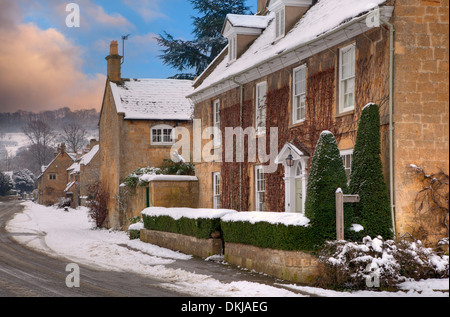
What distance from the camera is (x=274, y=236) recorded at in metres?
14.2

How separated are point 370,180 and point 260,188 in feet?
27.8

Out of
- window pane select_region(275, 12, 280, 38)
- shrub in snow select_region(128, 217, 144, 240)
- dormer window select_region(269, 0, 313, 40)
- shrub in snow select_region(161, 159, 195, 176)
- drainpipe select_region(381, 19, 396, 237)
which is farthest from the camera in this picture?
shrub in snow select_region(161, 159, 195, 176)

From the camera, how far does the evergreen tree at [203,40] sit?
4216 centimetres

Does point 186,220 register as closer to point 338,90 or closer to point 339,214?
point 338,90

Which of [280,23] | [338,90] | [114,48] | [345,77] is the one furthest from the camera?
[114,48]

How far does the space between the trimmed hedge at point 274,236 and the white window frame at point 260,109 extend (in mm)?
5652

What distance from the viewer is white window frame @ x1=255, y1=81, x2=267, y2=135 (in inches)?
843

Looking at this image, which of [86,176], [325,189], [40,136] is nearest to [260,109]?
[325,189]

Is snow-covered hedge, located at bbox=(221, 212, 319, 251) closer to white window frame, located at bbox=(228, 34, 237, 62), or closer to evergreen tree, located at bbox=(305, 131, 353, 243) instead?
evergreen tree, located at bbox=(305, 131, 353, 243)

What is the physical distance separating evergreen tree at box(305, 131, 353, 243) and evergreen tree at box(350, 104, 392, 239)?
537 millimetres

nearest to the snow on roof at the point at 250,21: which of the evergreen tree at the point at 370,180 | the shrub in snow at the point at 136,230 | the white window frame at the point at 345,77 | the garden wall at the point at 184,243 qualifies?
the white window frame at the point at 345,77
